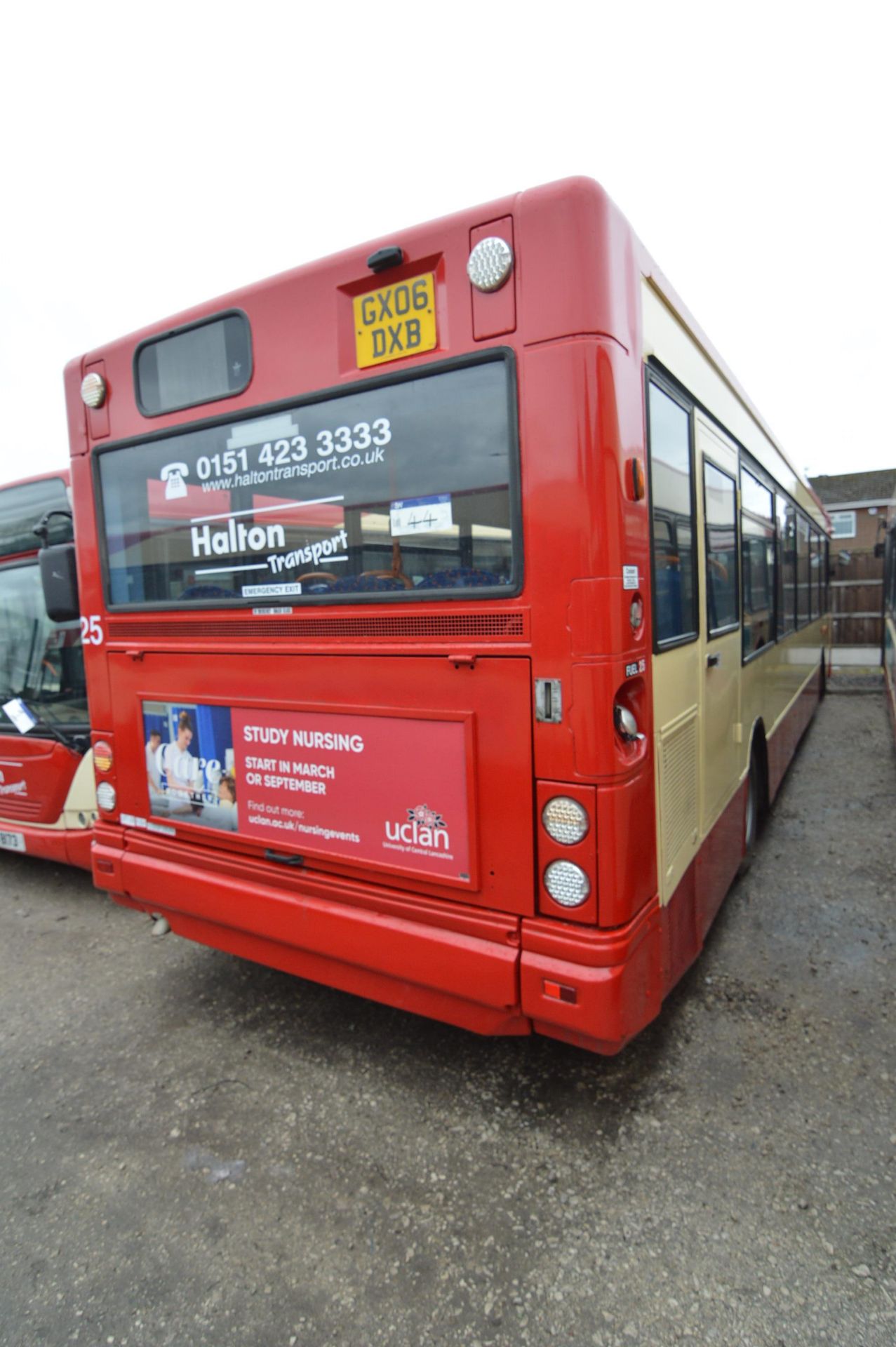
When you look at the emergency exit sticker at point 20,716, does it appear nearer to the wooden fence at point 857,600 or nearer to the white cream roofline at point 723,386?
the white cream roofline at point 723,386

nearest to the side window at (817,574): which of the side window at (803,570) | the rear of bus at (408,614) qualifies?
the side window at (803,570)

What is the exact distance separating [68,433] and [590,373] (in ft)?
8.19

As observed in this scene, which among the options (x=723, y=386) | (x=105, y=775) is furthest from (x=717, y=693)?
(x=105, y=775)

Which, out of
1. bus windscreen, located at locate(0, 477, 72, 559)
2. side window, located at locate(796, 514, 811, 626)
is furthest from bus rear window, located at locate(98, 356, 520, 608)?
side window, located at locate(796, 514, 811, 626)

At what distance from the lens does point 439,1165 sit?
8.42 ft

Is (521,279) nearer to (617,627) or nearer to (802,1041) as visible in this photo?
(617,627)

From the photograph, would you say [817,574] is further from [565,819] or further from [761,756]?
[565,819]

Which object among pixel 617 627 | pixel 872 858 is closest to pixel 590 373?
pixel 617 627

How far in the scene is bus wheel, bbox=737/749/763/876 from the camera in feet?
15.8

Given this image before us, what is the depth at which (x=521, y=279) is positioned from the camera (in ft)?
7.50

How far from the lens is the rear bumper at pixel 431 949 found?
236cm

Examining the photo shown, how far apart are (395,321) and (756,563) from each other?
316cm

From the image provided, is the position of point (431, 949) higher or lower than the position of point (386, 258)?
lower

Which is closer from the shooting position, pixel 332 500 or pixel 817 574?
pixel 332 500
